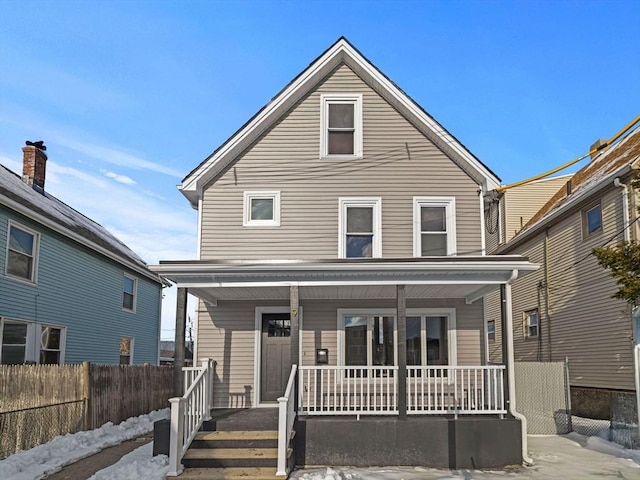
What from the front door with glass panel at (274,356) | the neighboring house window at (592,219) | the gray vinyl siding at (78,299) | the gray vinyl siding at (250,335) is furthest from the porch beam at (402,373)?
the gray vinyl siding at (78,299)

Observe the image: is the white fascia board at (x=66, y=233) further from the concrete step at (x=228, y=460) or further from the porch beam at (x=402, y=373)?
the porch beam at (x=402, y=373)

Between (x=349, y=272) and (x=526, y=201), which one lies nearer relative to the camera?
(x=349, y=272)

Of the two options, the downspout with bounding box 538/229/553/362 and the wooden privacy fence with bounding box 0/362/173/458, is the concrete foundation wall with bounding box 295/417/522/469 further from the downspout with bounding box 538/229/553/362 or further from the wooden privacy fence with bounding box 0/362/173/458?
the downspout with bounding box 538/229/553/362

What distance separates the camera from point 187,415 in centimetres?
932

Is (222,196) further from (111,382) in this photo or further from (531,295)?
(531,295)

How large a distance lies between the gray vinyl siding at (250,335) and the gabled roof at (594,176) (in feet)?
16.1

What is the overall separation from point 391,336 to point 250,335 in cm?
291

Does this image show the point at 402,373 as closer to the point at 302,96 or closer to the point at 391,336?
the point at 391,336

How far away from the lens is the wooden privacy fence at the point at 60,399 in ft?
32.2

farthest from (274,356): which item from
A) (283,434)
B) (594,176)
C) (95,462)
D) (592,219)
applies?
(594,176)

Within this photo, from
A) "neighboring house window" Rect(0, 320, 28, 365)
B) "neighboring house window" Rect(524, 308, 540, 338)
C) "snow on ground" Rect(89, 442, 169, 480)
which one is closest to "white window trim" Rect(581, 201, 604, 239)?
"neighboring house window" Rect(524, 308, 540, 338)

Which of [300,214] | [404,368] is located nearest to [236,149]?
[300,214]

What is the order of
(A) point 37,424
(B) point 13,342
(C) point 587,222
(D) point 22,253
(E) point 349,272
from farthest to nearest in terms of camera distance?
(C) point 587,222 → (D) point 22,253 → (B) point 13,342 → (A) point 37,424 → (E) point 349,272

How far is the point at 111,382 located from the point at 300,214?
20.2 ft
